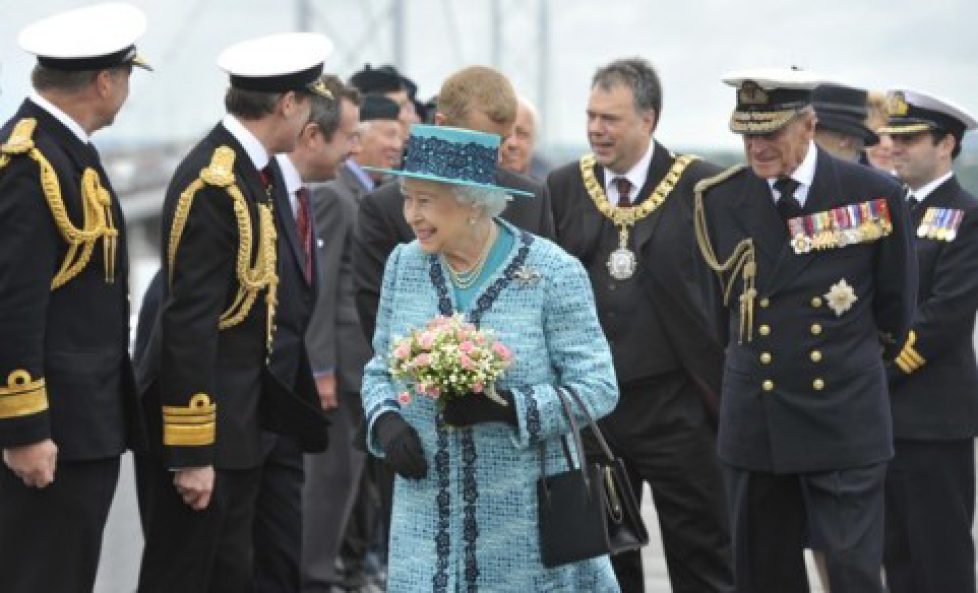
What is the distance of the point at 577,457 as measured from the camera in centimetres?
513

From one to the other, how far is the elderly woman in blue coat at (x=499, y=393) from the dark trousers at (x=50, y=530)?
800 millimetres

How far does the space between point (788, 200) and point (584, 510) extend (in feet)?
5.70

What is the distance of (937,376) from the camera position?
715 centimetres

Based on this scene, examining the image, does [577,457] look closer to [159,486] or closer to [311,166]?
[159,486]

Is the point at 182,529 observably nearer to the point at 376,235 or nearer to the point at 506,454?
the point at 506,454

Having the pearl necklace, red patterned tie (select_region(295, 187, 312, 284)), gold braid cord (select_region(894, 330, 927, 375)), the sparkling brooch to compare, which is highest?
the pearl necklace

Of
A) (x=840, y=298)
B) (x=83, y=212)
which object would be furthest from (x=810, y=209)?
(x=83, y=212)

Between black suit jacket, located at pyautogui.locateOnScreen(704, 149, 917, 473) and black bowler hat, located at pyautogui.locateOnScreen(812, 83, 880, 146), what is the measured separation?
1.68 meters

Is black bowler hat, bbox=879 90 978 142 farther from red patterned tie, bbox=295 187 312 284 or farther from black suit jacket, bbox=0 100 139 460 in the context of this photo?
black suit jacket, bbox=0 100 139 460

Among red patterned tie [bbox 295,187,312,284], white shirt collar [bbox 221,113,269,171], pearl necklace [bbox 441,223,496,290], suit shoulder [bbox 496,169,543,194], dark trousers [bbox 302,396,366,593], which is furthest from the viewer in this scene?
dark trousers [bbox 302,396,366,593]

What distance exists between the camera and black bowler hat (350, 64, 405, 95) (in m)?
10.2

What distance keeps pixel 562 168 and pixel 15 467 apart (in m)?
2.98

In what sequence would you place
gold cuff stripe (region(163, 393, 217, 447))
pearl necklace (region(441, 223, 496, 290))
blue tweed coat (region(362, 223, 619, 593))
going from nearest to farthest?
blue tweed coat (region(362, 223, 619, 593)) < pearl necklace (region(441, 223, 496, 290)) < gold cuff stripe (region(163, 393, 217, 447))

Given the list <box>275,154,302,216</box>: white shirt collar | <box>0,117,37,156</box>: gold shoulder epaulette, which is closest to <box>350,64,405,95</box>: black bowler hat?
<box>275,154,302,216</box>: white shirt collar
